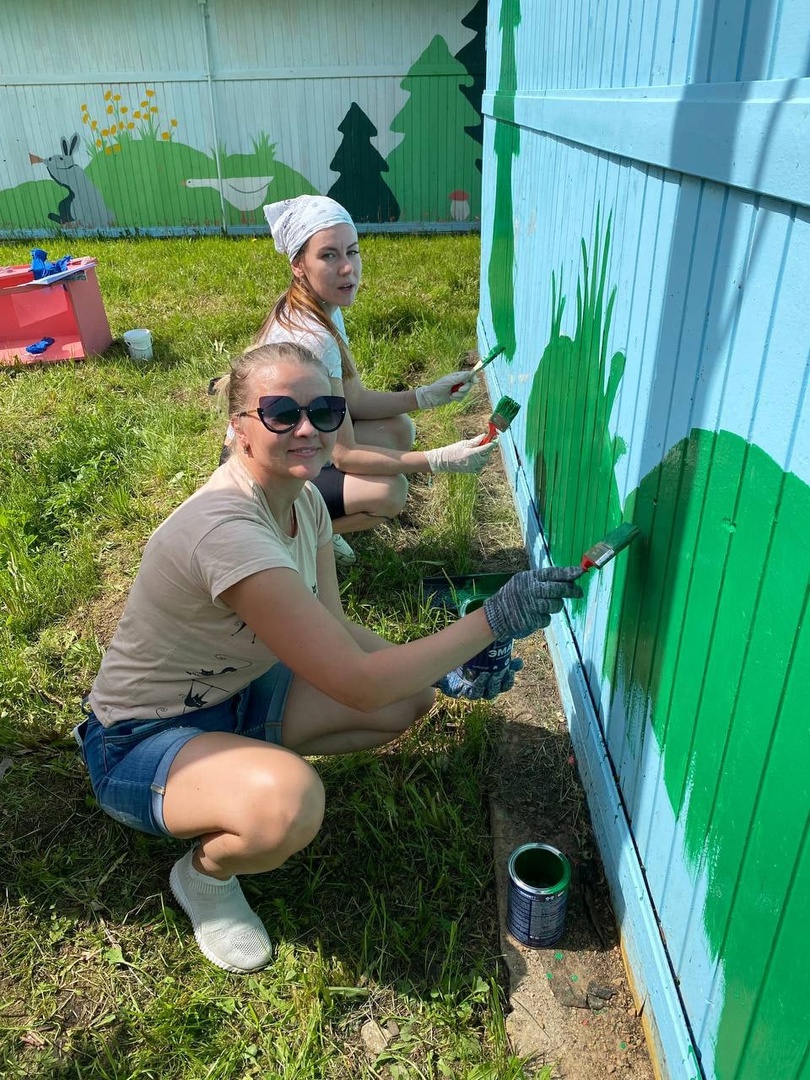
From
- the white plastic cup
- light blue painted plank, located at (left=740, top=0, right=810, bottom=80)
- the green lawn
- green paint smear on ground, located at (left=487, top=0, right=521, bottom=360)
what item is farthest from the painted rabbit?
light blue painted plank, located at (left=740, top=0, right=810, bottom=80)

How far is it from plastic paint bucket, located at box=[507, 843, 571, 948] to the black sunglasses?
1.07 meters

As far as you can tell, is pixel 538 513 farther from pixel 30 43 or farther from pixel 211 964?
pixel 30 43

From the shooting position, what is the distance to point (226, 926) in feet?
6.05

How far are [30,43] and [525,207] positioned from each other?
10133 millimetres

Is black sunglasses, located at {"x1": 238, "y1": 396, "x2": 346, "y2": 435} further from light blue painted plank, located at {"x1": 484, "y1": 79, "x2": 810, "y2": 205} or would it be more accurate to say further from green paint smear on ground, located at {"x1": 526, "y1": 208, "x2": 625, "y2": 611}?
light blue painted plank, located at {"x1": 484, "y1": 79, "x2": 810, "y2": 205}

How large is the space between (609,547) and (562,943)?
934 mm

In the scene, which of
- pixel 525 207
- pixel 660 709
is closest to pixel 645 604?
pixel 660 709

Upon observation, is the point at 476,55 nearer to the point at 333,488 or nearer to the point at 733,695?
the point at 333,488

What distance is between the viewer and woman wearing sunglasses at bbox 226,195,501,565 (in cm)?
283

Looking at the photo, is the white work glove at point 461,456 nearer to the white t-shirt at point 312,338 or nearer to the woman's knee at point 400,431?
the white t-shirt at point 312,338

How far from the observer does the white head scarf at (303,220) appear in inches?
111

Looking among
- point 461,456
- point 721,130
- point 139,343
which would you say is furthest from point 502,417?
point 139,343

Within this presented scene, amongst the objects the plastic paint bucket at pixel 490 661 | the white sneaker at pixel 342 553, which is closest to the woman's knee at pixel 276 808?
the plastic paint bucket at pixel 490 661

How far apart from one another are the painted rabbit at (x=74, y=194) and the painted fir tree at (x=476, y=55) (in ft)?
17.0
